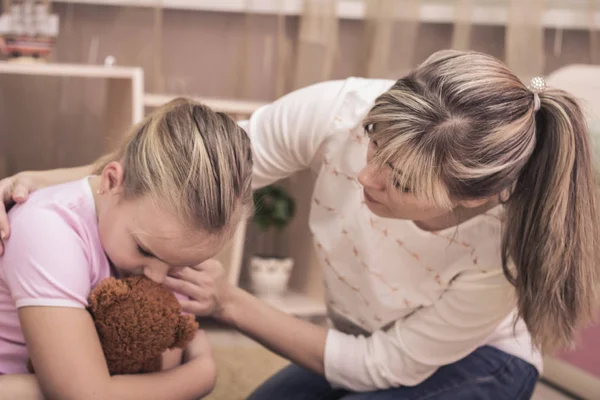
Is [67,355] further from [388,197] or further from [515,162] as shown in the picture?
[515,162]

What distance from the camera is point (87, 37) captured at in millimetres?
2131

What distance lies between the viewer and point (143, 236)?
2.90 feet

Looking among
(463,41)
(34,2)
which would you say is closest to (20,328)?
(34,2)

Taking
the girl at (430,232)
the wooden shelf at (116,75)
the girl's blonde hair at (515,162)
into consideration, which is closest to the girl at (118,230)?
the girl at (430,232)

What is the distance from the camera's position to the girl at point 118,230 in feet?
2.86

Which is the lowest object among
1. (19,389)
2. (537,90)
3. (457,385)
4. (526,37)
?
(457,385)

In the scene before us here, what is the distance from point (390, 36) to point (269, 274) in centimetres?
78

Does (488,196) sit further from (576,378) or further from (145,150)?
(576,378)

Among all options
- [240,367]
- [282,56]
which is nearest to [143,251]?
[240,367]

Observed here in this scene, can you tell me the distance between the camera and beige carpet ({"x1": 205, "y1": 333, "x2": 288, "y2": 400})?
5.41 feet

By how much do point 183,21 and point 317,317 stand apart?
0.97 meters

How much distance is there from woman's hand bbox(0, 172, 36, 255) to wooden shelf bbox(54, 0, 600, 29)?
1.18m

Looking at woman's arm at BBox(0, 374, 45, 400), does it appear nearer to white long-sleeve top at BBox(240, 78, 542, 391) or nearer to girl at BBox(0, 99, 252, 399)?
girl at BBox(0, 99, 252, 399)

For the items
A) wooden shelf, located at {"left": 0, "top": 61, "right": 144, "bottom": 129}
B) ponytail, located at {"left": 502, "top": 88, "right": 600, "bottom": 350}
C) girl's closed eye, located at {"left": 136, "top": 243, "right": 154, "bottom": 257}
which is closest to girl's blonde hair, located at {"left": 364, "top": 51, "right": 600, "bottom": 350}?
ponytail, located at {"left": 502, "top": 88, "right": 600, "bottom": 350}
